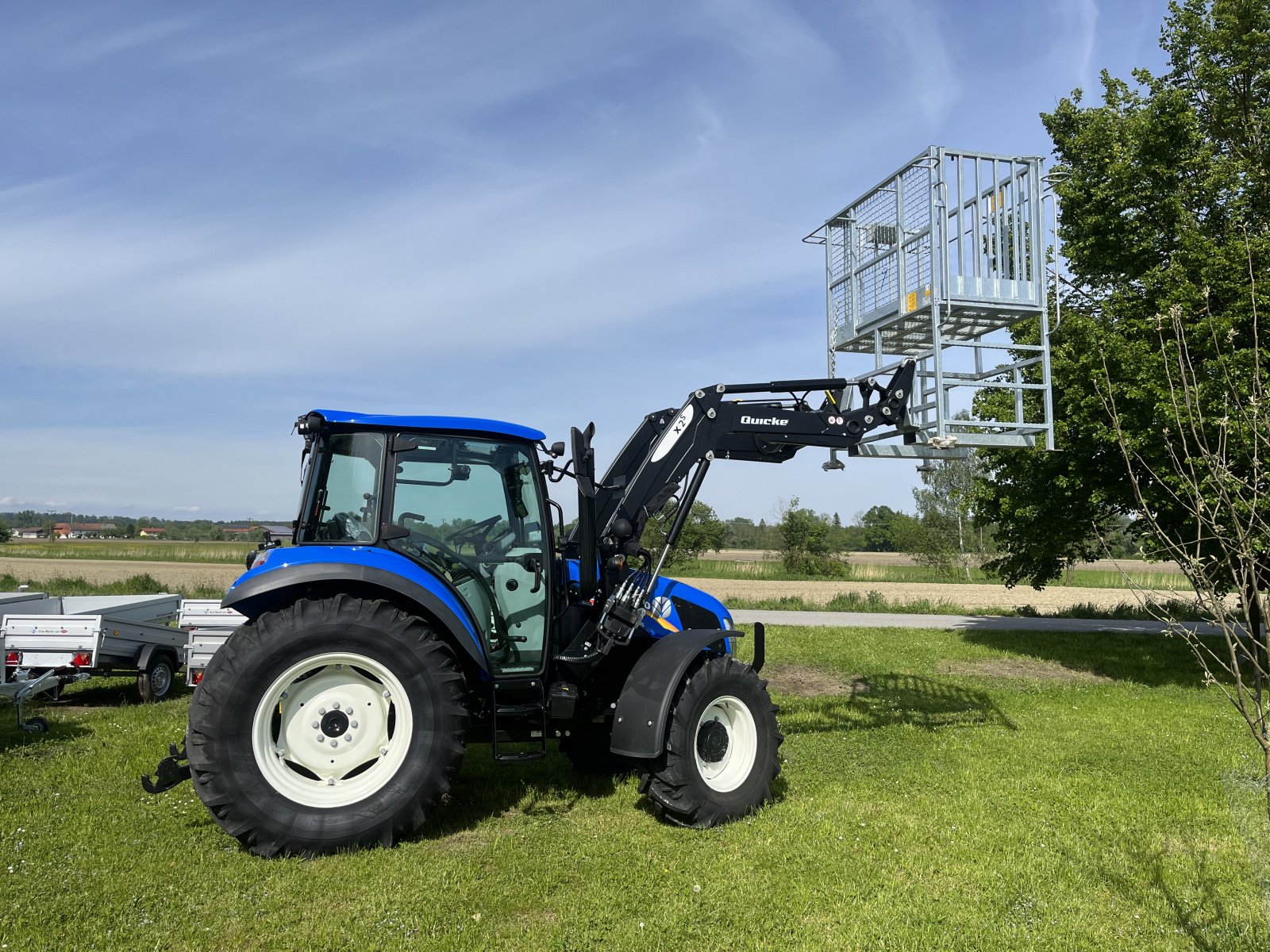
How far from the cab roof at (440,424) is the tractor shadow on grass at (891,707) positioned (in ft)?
14.2

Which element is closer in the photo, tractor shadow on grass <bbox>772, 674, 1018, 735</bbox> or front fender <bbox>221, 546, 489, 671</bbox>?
front fender <bbox>221, 546, 489, 671</bbox>

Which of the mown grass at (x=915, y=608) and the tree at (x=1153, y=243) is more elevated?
the tree at (x=1153, y=243)

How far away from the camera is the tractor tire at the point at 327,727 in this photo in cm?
476

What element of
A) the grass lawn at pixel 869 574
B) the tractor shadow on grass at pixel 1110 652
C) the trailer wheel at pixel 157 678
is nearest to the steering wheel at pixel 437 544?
the trailer wheel at pixel 157 678

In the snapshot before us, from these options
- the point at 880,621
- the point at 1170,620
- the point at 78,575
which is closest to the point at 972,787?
the point at 1170,620

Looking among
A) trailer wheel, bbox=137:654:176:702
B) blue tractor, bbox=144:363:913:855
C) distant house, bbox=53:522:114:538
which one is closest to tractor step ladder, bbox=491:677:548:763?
blue tractor, bbox=144:363:913:855

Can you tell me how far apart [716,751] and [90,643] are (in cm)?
714

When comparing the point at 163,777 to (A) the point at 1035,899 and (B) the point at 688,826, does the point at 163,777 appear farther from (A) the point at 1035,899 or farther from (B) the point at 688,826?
(A) the point at 1035,899

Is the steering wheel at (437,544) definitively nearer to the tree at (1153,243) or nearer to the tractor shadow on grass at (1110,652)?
the tree at (1153,243)

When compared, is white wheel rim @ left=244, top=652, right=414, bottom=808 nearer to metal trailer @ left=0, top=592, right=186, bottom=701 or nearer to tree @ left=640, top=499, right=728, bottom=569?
metal trailer @ left=0, top=592, right=186, bottom=701

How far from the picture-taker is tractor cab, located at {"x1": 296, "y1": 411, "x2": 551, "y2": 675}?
5480 millimetres

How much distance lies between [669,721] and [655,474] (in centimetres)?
172

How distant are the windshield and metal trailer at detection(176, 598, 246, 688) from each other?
16.9 ft

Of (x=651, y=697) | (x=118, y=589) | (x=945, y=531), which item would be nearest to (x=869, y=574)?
(x=945, y=531)
